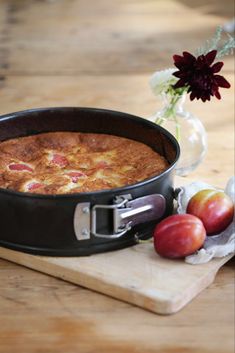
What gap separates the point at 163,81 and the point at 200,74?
0.72 ft

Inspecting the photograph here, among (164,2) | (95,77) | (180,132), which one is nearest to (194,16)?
(164,2)

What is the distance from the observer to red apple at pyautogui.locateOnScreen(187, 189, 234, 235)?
81.4 inches

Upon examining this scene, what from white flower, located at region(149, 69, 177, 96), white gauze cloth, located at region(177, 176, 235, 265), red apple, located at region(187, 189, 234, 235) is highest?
white flower, located at region(149, 69, 177, 96)

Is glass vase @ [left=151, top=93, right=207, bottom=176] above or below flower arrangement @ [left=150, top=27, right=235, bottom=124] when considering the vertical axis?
below

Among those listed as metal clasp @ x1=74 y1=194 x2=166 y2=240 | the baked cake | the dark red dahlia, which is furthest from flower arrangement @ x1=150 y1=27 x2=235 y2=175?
metal clasp @ x1=74 y1=194 x2=166 y2=240

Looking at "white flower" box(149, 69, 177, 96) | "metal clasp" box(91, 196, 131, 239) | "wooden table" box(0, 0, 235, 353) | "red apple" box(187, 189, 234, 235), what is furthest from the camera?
"white flower" box(149, 69, 177, 96)

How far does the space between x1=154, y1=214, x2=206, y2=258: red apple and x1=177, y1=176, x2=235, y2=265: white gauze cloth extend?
0.02 metres

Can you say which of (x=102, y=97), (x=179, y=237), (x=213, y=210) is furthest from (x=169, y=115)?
(x=102, y=97)

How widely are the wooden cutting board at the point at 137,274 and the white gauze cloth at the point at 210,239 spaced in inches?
0.7

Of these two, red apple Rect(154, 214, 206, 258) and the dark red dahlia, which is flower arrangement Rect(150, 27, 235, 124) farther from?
red apple Rect(154, 214, 206, 258)

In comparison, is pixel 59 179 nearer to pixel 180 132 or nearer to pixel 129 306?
pixel 129 306

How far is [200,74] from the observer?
→ 7.40 feet

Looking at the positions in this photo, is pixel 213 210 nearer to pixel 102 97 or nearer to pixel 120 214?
pixel 120 214

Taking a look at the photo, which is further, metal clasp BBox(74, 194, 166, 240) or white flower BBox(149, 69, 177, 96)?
white flower BBox(149, 69, 177, 96)
